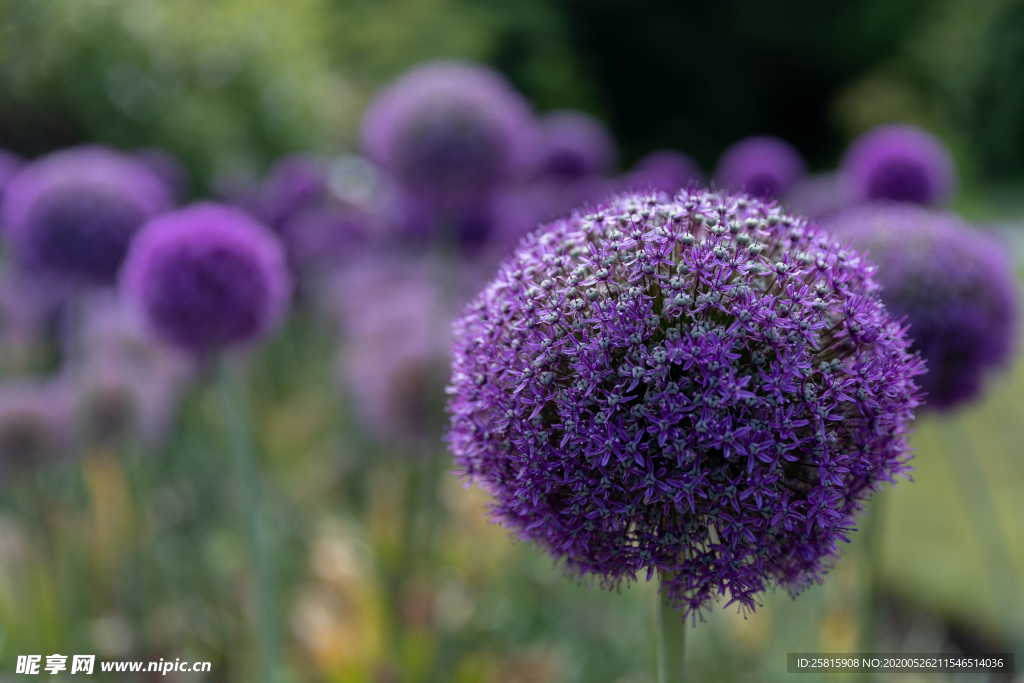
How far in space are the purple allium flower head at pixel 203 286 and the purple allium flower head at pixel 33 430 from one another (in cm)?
144

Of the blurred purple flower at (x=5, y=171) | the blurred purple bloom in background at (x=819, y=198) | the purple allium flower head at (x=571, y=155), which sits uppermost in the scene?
the purple allium flower head at (x=571, y=155)

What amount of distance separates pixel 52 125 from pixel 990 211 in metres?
15.9

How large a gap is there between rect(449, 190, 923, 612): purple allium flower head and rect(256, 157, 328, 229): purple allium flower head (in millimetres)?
3919

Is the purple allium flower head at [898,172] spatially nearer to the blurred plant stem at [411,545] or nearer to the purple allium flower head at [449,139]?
the purple allium flower head at [449,139]

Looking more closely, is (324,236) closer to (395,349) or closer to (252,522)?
(395,349)

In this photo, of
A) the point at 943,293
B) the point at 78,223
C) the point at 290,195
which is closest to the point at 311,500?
the point at 290,195

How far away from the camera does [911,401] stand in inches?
59.5

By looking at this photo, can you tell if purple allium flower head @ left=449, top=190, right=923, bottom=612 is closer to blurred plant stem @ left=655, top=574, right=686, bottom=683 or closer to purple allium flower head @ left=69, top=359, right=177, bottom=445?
blurred plant stem @ left=655, top=574, right=686, bottom=683

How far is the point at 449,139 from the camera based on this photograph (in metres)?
3.75

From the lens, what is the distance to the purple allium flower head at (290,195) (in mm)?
5214

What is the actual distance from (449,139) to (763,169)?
4.35 feet

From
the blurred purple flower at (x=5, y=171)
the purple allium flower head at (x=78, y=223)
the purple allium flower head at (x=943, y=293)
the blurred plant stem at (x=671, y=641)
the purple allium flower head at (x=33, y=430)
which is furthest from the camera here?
→ the blurred purple flower at (x=5, y=171)

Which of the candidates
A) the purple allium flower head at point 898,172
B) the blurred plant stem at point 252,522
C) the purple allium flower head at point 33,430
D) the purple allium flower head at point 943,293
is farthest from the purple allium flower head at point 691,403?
the purple allium flower head at point 33,430

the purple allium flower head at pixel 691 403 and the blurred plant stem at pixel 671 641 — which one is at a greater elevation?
the purple allium flower head at pixel 691 403
